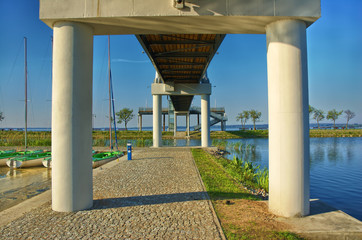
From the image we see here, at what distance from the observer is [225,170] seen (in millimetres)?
10281

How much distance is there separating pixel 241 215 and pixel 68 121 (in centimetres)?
429

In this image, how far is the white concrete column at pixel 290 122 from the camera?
16.1 ft

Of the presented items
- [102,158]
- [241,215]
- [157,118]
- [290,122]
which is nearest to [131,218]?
[241,215]

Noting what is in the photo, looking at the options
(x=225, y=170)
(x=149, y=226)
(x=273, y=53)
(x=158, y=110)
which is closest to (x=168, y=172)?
(x=225, y=170)

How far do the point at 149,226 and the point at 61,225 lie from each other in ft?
5.60

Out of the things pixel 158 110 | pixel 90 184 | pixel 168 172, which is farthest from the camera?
pixel 158 110

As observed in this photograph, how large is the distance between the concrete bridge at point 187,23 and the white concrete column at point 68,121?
20 mm

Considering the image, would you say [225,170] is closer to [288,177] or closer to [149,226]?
[288,177]

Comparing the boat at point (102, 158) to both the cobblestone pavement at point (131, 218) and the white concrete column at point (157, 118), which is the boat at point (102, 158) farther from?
the white concrete column at point (157, 118)

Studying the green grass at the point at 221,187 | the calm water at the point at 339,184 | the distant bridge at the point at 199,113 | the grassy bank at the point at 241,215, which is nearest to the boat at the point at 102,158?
the green grass at the point at 221,187

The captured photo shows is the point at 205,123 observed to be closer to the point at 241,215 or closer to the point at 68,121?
the point at 241,215

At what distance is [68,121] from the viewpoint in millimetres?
5117

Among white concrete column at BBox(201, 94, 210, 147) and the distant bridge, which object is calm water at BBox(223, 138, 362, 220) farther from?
the distant bridge

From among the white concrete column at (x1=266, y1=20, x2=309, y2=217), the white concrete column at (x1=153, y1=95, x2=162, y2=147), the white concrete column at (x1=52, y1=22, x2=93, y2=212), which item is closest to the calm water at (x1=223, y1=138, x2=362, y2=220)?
the white concrete column at (x1=266, y1=20, x2=309, y2=217)
